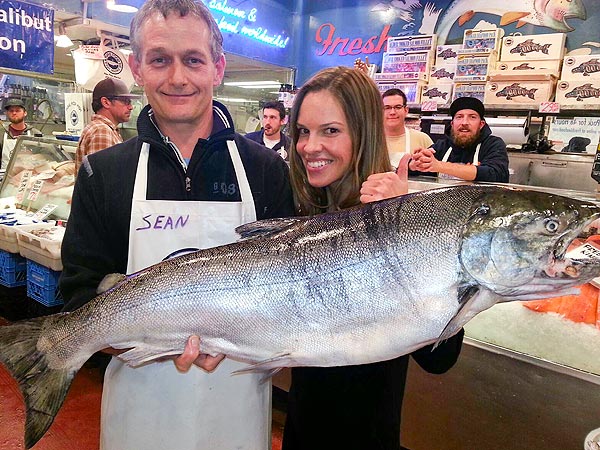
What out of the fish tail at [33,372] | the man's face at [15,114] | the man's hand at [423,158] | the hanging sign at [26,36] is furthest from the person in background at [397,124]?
the man's face at [15,114]

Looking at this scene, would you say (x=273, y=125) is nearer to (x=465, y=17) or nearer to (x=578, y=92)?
(x=465, y=17)

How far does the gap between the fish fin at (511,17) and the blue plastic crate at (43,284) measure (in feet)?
22.5

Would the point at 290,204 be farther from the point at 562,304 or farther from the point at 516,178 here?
the point at 516,178

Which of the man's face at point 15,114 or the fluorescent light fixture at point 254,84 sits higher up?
the fluorescent light fixture at point 254,84

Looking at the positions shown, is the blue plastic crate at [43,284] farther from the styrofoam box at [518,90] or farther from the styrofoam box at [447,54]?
the styrofoam box at [447,54]

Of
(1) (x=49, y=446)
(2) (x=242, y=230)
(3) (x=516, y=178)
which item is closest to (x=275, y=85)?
(3) (x=516, y=178)

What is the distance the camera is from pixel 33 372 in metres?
1.43

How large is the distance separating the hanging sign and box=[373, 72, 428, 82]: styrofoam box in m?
4.20

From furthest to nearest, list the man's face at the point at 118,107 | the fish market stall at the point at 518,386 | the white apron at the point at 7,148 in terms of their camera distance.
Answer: the white apron at the point at 7,148 < the man's face at the point at 118,107 < the fish market stall at the point at 518,386

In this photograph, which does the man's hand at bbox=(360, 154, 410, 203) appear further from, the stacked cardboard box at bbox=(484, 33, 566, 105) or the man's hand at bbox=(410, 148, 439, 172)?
the stacked cardboard box at bbox=(484, 33, 566, 105)

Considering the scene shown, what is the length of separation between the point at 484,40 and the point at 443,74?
2.14ft

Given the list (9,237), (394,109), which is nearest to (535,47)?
(394,109)

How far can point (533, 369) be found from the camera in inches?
79.3

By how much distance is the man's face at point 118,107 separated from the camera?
4.63m
